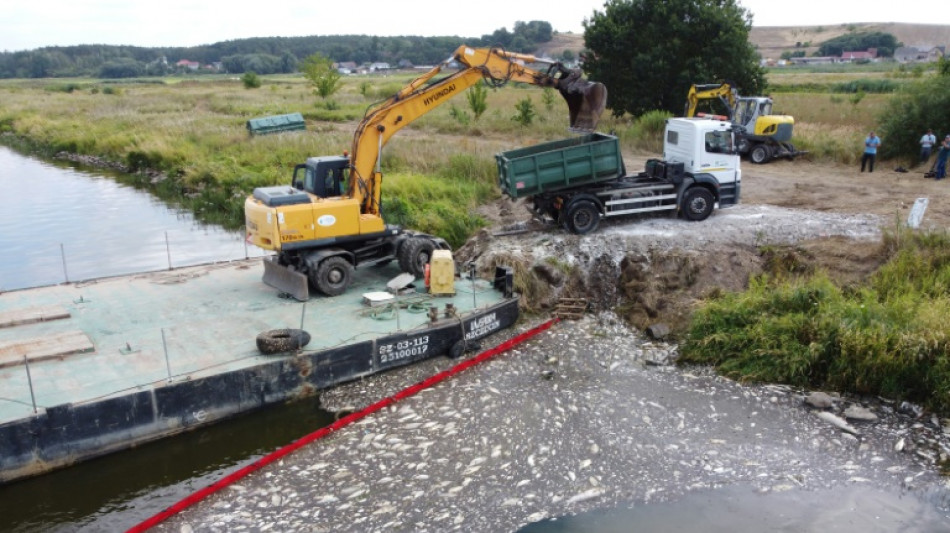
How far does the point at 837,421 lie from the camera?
11047mm

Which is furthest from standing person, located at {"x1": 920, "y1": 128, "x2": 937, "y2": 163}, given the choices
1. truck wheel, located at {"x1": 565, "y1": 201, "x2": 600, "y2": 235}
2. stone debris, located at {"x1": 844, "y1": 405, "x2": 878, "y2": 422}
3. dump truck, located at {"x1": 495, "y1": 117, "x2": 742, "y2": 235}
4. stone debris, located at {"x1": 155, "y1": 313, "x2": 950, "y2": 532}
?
stone debris, located at {"x1": 844, "y1": 405, "x2": 878, "y2": 422}

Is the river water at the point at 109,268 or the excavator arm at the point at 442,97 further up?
the excavator arm at the point at 442,97

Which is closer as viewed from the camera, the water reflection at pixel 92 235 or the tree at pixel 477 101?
the water reflection at pixel 92 235

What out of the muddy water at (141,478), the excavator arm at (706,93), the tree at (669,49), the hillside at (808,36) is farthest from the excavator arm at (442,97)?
the hillside at (808,36)

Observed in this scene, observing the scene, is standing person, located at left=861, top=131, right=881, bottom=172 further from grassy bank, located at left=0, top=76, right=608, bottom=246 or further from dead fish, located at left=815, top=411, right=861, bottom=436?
dead fish, located at left=815, top=411, right=861, bottom=436

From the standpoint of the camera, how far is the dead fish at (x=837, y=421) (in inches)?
Answer: 426

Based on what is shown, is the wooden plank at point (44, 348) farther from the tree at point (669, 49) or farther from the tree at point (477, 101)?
the tree at point (477, 101)

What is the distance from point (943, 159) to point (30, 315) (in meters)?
24.4

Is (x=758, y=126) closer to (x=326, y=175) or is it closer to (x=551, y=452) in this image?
(x=326, y=175)

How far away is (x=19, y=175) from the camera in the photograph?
118 ft

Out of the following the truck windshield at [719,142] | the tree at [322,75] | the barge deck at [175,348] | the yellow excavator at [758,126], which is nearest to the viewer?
the barge deck at [175,348]

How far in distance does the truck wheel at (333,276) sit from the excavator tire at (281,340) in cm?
223

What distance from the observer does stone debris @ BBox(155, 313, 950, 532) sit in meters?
9.09

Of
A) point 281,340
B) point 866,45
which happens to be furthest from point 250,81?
point 866,45
